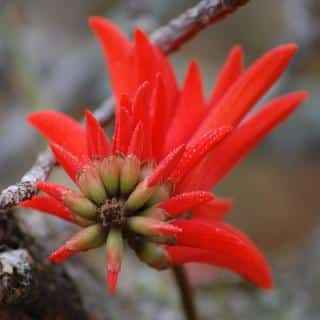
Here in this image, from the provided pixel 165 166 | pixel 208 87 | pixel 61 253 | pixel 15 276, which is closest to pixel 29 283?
pixel 15 276

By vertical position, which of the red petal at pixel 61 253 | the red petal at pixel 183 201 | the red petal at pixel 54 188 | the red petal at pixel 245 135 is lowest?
the red petal at pixel 61 253

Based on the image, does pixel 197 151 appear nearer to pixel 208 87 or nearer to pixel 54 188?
pixel 54 188

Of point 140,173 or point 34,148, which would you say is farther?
point 34,148

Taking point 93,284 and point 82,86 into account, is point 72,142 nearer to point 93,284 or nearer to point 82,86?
point 93,284

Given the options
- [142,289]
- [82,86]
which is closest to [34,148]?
[82,86]

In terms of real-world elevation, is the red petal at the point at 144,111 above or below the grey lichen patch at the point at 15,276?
above

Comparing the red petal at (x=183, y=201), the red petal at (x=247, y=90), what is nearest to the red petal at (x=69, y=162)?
the red petal at (x=183, y=201)

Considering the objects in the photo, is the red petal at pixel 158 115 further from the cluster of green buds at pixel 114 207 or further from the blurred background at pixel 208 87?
the blurred background at pixel 208 87
